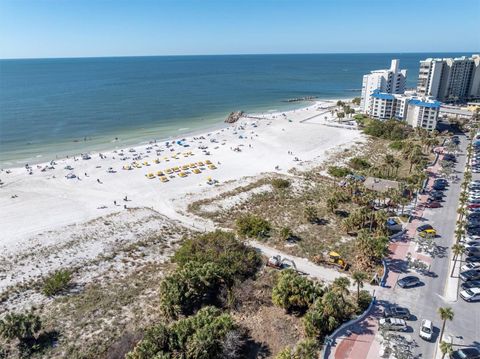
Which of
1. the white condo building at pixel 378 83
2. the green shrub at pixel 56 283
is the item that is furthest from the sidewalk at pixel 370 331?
the white condo building at pixel 378 83

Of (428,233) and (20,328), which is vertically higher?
(20,328)

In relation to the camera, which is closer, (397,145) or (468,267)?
(468,267)

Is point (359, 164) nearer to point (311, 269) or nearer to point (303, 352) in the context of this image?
point (311, 269)

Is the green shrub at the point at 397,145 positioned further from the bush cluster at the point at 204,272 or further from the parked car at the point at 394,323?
the parked car at the point at 394,323

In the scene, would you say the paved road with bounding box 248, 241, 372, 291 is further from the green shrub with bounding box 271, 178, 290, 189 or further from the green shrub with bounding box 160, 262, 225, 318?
the green shrub with bounding box 271, 178, 290, 189

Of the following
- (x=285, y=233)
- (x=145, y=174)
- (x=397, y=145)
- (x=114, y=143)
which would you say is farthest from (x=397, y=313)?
(x=114, y=143)

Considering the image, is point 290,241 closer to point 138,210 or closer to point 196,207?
point 196,207
